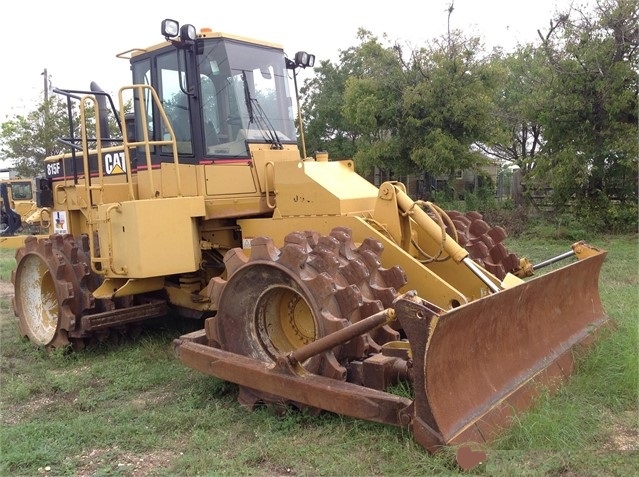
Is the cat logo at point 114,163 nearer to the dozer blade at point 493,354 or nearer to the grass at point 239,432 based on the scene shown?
the grass at point 239,432

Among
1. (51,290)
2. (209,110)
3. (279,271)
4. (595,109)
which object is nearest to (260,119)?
(209,110)

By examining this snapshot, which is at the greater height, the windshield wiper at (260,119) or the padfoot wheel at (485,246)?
the windshield wiper at (260,119)

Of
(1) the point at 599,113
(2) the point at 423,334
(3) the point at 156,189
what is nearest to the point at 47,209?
(3) the point at 156,189

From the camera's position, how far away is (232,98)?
5.68 m

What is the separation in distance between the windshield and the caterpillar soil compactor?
0.04ft

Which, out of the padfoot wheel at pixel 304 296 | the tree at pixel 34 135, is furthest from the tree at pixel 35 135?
the padfoot wheel at pixel 304 296

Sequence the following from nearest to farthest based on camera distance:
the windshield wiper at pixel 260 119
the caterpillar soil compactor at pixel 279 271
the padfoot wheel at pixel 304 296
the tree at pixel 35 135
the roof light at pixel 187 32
A: the caterpillar soil compactor at pixel 279 271 → the padfoot wheel at pixel 304 296 → the roof light at pixel 187 32 → the windshield wiper at pixel 260 119 → the tree at pixel 35 135

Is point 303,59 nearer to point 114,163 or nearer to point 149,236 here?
point 114,163

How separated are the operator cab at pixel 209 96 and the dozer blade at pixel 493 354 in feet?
9.10

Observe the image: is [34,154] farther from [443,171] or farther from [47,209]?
[47,209]

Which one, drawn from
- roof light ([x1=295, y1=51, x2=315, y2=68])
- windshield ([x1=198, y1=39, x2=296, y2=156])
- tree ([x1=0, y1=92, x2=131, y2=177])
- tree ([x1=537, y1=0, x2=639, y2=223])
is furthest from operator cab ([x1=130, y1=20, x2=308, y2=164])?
tree ([x1=0, y1=92, x2=131, y2=177])

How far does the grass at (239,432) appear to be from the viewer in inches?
135

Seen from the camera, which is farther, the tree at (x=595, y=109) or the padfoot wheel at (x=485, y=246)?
the tree at (x=595, y=109)

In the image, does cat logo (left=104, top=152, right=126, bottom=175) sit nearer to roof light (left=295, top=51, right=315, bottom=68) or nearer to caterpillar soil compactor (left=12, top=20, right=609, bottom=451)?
caterpillar soil compactor (left=12, top=20, right=609, bottom=451)
